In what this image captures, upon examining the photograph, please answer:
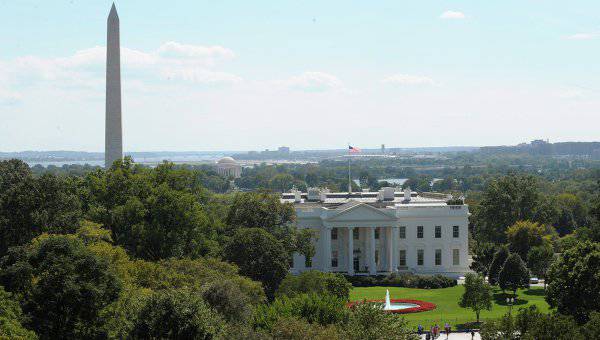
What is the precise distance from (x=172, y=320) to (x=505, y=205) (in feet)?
219

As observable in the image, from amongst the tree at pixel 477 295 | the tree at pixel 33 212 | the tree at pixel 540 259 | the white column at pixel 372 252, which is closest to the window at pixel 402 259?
the white column at pixel 372 252

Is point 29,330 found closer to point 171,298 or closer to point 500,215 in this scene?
point 171,298

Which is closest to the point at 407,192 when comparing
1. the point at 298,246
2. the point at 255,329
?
the point at 298,246

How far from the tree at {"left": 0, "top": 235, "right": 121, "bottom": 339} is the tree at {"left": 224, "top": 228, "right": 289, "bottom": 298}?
18113 millimetres

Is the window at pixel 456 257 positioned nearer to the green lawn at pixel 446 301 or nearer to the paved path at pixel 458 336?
the green lawn at pixel 446 301

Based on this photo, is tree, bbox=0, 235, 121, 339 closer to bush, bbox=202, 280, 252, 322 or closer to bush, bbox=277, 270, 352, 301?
bush, bbox=202, 280, 252, 322

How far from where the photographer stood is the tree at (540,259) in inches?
2704

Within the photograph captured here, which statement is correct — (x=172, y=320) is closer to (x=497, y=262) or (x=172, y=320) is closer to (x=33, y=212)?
(x=33, y=212)

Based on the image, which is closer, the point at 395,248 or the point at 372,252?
the point at 372,252

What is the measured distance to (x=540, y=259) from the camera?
A: 69.2 m

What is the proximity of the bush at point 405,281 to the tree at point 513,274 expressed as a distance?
9.34 m

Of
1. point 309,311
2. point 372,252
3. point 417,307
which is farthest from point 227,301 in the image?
point 372,252

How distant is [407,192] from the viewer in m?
87.1

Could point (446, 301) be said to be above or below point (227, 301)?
below
